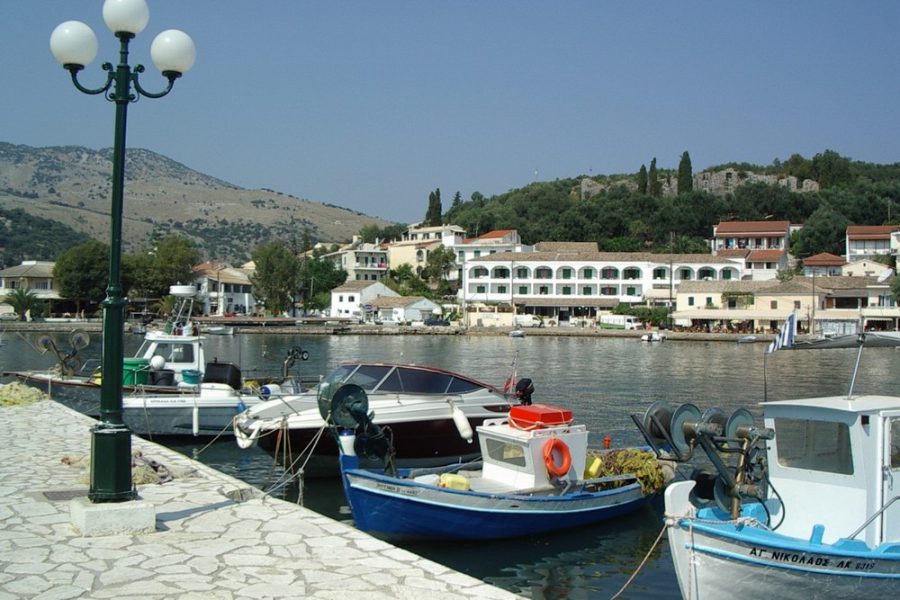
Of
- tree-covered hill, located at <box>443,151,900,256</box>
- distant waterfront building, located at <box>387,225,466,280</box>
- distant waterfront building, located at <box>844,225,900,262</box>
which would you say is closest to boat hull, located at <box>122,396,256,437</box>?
distant waterfront building, located at <box>844,225,900,262</box>

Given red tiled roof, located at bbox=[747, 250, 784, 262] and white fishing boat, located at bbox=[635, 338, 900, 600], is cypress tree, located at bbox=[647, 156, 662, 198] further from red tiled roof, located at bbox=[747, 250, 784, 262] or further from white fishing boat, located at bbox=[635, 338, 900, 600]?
white fishing boat, located at bbox=[635, 338, 900, 600]

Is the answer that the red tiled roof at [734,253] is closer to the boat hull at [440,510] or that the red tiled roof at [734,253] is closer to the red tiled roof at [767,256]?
the red tiled roof at [767,256]

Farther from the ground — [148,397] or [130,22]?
[130,22]

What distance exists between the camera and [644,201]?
126 m

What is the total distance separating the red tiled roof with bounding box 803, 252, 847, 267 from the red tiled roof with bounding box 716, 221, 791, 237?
8.50m

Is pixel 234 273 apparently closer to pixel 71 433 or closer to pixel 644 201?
pixel 644 201

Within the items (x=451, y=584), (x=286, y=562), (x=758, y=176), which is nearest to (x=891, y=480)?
(x=451, y=584)

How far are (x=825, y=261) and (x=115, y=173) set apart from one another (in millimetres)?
102230

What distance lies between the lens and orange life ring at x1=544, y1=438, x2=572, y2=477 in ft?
41.6

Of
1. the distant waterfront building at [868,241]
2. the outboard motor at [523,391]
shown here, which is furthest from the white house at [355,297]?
the outboard motor at [523,391]

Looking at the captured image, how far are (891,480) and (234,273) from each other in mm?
116266

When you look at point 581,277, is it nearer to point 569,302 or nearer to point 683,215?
point 569,302

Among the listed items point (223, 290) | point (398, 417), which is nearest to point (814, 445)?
point (398, 417)

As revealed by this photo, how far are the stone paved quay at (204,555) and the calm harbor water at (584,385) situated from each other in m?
3.49
